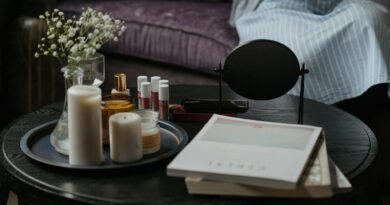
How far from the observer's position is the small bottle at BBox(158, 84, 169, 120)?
1.34 meters

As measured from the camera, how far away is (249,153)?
103 cm

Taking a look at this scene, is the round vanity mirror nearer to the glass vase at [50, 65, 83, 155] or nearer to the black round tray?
the black round tray

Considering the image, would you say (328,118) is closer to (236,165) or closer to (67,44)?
(236,165)

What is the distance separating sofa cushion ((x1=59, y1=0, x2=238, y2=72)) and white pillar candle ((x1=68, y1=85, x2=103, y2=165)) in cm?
106

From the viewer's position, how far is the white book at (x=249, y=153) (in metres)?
0.95

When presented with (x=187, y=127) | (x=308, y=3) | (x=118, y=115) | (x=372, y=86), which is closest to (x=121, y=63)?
(x=308, y=3)

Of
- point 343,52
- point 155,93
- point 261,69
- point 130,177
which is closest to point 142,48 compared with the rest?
point 343,52

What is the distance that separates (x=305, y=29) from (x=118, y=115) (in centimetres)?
100

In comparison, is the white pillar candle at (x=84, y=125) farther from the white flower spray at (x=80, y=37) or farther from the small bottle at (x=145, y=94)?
the small bottle at (x=145, y=94)

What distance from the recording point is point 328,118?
1.36 metres

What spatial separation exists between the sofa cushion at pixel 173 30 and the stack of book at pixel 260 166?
103 cm

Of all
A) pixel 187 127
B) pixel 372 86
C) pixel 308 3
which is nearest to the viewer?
pixel 187 127

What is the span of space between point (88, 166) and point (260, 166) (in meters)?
0.30

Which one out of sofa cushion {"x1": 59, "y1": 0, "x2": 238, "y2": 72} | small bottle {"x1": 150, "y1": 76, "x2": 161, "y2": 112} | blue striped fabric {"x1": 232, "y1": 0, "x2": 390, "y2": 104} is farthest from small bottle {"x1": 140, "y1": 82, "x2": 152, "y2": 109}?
sofa cushion {"x1": 59, "y1": 0, "x2": 238, "y2": 72}
